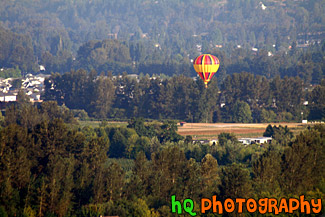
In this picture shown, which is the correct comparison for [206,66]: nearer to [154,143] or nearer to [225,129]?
[225,129]

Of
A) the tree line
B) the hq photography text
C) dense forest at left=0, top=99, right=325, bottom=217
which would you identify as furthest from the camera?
the tree line

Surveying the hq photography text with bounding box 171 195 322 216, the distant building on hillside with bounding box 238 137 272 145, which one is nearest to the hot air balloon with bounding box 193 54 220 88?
the distant building on hillside with bounding box 238 137 272 145

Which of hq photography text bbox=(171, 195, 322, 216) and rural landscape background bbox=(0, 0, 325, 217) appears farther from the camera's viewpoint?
rural landscape background bbox=(0, 0, 325, 217)

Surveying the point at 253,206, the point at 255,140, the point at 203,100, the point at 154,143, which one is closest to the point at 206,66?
the point at 203,100

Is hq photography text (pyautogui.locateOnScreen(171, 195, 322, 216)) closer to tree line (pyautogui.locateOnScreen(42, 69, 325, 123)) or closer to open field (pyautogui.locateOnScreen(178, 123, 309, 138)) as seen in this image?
open field (pyautogui.locateOnScreen(178, 123, 309, 138))

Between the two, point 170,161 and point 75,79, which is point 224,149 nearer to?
point 170,161

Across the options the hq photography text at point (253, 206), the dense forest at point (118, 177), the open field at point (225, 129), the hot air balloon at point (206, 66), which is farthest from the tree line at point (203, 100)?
the hq photography text at point (253, 206)
